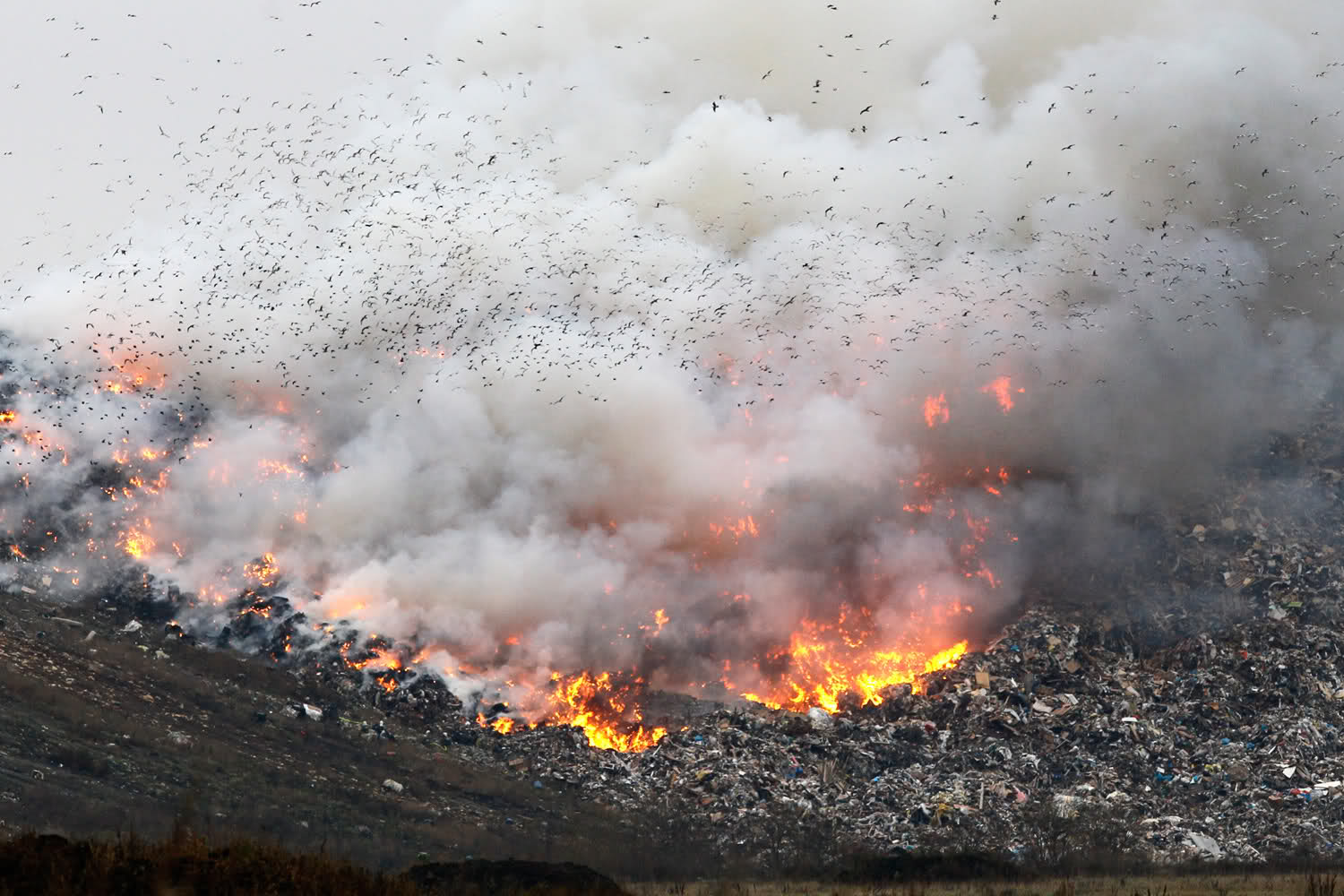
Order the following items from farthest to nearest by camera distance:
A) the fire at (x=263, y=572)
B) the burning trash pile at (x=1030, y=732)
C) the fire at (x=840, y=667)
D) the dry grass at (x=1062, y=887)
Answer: the fire at (x=263, y=572) → the fire at (x=840, y=667) → the burning trash pile at (x=1030, y=732) → the dry grass at (x=1062, y=887)

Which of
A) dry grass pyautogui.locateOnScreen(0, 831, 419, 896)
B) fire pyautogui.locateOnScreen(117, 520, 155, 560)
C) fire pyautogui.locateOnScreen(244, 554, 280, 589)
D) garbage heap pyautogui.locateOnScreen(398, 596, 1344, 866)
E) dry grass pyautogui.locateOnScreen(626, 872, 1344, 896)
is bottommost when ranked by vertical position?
dry grass pyautogui.locateOnScreen(0, 831, 419, 896)

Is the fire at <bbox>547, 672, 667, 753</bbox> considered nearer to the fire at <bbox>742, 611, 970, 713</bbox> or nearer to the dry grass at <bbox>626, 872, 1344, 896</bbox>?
the fire at <bbox>742, 611, 970, 713</bbox>

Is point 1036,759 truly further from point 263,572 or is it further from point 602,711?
point 263,572

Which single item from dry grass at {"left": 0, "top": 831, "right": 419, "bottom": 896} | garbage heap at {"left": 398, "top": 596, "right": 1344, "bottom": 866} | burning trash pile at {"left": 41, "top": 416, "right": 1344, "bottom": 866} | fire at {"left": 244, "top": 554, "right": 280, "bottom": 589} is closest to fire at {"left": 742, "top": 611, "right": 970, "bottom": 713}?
burning trash pile at {"left": 41, "top": 416, "right": 1344, "bottom": 866}

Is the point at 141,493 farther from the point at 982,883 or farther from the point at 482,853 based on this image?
the point at 982,883

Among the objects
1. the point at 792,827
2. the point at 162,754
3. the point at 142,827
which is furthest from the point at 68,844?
the point at 792,827

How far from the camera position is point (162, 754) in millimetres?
36938

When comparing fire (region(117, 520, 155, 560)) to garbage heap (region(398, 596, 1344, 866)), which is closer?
garbage heap (region(398, 596, 1344, 866))

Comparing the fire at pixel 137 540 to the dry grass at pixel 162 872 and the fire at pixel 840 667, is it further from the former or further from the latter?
the dry grass at pixel 162 872

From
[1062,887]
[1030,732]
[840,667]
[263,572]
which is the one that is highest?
[263,572]

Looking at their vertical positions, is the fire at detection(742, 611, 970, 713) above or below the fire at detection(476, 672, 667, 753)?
above

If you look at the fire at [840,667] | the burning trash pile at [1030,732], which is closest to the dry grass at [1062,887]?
the burning trash pile at [1030,732]

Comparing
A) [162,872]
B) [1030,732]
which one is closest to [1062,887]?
[1030,732]

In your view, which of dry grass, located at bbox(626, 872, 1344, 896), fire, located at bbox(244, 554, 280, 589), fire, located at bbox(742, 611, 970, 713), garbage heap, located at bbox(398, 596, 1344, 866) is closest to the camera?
dry grass, located at bbox(626, 872, 1344, 896)
